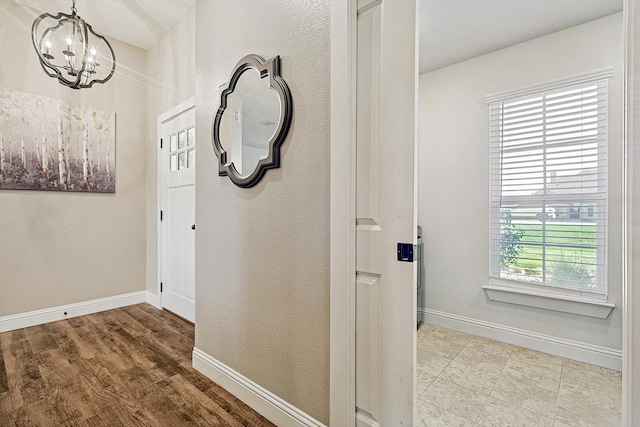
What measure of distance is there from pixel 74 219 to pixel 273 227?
278 cm

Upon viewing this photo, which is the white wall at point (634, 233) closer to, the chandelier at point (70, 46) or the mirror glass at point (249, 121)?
the mirror glass at point (249, 121)

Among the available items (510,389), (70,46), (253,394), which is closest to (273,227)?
(253,394)

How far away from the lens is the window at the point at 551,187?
7.41 ft

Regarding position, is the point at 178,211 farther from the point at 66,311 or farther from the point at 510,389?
the point at 510,389

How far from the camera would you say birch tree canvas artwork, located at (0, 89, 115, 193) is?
273 centimetres

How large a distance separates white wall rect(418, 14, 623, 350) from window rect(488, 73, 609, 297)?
73 mm

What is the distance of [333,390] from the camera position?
1.31m

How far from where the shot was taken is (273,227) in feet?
5.24

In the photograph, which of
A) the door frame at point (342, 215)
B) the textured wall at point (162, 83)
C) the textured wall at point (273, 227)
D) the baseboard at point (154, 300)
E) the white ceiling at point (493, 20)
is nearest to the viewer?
the door frame at point (342, 215)

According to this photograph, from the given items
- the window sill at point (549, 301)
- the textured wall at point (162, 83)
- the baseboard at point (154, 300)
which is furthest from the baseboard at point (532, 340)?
the textured wall at point (162, 83)

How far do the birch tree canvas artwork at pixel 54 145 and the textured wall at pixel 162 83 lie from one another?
415 mm

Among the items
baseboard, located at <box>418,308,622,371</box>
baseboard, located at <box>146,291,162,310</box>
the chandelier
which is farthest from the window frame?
baseboard, located at <box>146,291,162,310</box>

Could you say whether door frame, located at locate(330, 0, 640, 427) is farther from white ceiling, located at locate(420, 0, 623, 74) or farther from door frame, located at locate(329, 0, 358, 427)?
white ceiling, located at locate(420, 0, 623, 74)

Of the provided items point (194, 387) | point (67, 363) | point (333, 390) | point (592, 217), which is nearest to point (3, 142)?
point (67, 363)
